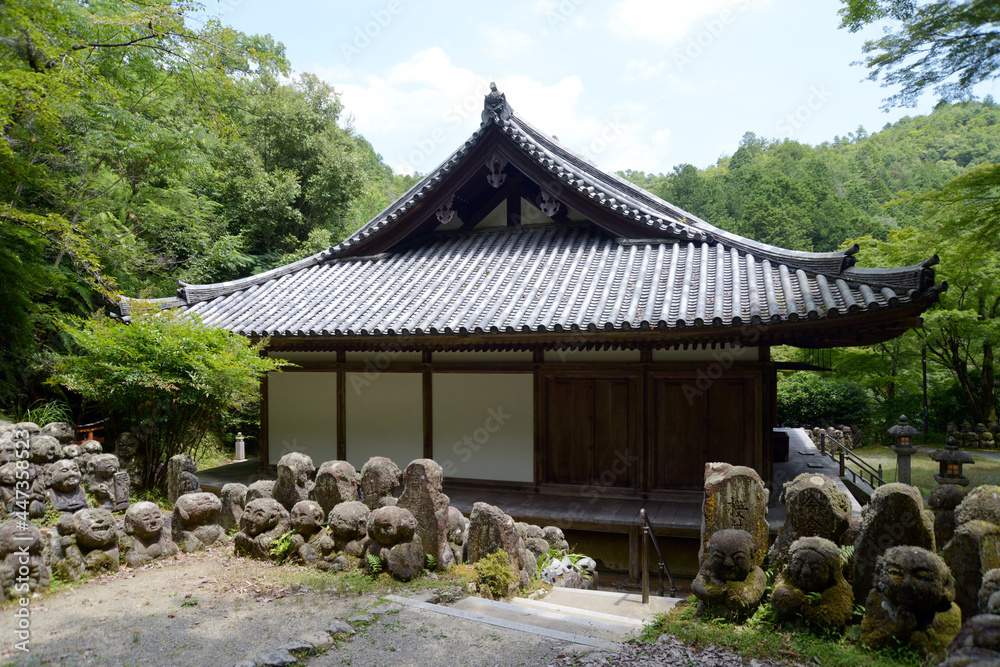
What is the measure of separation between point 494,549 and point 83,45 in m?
13.6

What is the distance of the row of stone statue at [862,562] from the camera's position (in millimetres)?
3947

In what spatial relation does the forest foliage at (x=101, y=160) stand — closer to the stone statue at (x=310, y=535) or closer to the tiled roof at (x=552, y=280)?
the tiled roof at (x=552, y=280)

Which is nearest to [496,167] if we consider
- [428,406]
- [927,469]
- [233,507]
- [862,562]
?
[428,406]

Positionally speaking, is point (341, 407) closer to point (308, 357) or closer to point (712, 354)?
point (308, 357)

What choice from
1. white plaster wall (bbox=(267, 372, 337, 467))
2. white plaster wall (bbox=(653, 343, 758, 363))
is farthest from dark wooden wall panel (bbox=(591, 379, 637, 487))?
white plaster wall (bbox=(267, 372, 337, 467))

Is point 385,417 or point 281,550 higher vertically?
point 385,417

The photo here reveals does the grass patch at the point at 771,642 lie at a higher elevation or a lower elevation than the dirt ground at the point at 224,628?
higher

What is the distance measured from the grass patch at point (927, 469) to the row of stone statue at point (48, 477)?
16779 mm

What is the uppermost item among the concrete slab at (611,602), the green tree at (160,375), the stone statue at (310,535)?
the green tree at (160,375)

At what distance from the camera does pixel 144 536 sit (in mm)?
6703

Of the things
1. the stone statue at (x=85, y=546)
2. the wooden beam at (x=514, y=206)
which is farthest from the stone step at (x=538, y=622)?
the wooden beam at (x=514, y=206)

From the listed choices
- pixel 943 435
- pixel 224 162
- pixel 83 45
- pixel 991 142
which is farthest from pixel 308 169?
pixel 991 142

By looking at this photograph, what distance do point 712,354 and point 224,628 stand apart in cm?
738

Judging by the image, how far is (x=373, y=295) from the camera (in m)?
11.1
